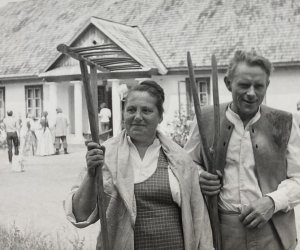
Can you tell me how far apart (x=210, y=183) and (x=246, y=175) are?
21 centimetres

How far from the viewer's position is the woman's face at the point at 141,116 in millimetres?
2555

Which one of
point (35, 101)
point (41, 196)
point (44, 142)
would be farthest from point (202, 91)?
point (41, 196)

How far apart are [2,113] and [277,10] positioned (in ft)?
37.7

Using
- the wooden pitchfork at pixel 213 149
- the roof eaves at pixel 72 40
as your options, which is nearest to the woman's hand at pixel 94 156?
the wooden pitchfork at pixel 213 149

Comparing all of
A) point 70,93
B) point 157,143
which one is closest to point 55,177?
point 157,143

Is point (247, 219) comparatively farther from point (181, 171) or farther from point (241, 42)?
point (241, 42)

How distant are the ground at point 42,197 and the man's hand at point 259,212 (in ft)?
9.62

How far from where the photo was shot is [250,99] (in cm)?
254

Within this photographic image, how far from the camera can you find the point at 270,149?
261 cm

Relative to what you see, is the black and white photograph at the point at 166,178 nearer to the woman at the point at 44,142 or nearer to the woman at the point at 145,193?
the woman at the point at 145,193

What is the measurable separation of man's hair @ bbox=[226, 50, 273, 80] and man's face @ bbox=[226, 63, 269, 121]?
19mm

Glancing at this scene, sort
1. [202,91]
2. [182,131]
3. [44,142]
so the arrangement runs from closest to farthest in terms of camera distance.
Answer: [182,131] → [44,142] → [202,91]

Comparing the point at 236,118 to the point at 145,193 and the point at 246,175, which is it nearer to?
the point at 246,175

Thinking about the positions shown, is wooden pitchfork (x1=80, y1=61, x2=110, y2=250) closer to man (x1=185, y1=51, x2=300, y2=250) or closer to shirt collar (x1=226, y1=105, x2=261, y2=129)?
man (x1=185, y1=51, x2=300, y2=250)
